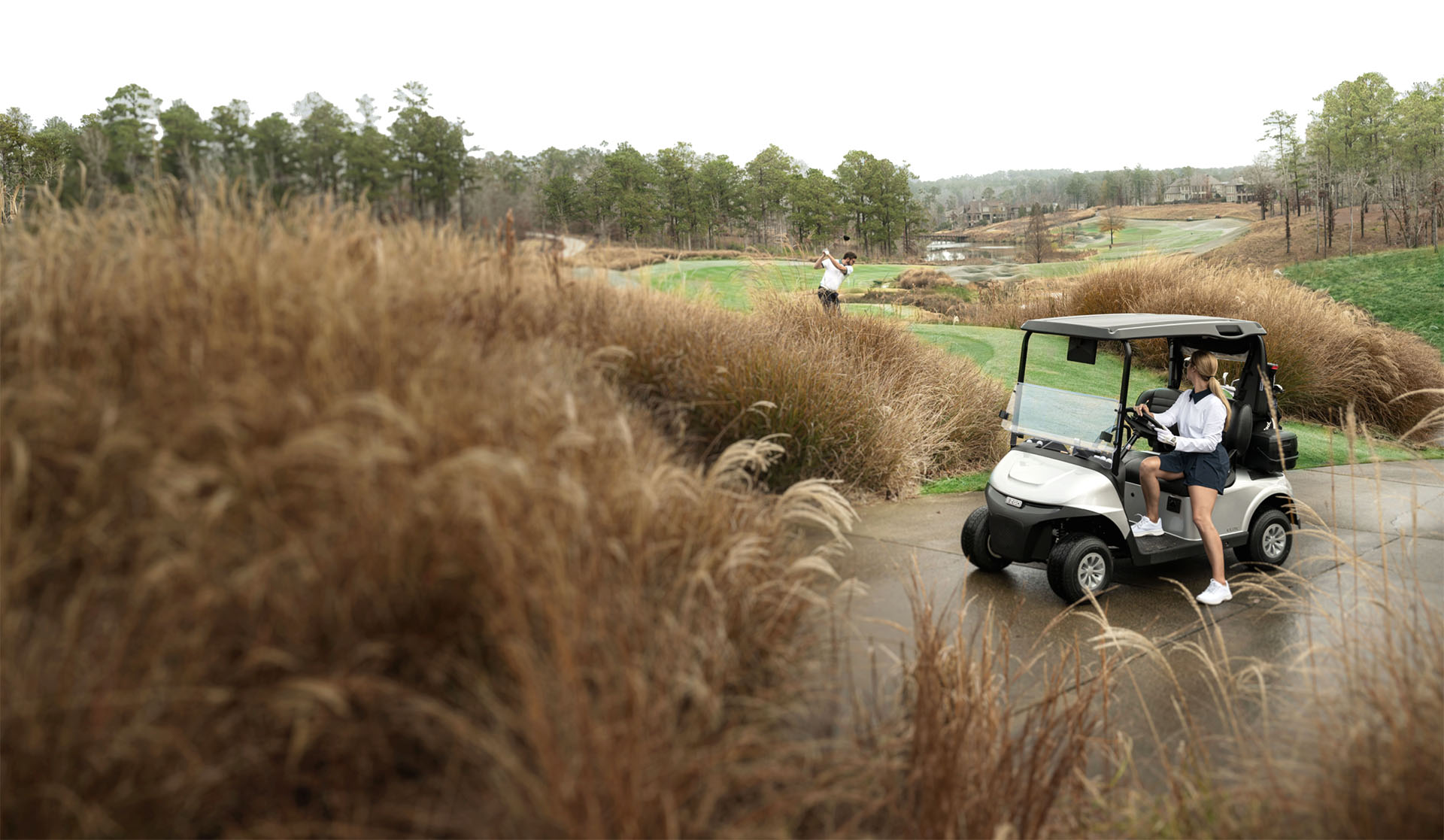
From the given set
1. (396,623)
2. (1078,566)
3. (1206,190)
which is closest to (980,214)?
(1206,190)

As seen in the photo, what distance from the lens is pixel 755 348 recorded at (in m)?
7.19

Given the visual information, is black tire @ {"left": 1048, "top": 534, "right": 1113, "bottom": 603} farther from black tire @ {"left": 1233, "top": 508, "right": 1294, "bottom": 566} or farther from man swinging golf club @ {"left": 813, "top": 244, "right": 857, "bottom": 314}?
man swinging golf club @ {"left": 813, "top": 244, "right": 857, "bottom": 314}

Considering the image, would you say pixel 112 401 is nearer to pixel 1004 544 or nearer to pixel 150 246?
pixel 150 246

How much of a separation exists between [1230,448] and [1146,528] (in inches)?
36.1

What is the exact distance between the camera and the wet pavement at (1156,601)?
4.15 meters

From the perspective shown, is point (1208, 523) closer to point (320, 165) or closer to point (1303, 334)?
point (320, 165)

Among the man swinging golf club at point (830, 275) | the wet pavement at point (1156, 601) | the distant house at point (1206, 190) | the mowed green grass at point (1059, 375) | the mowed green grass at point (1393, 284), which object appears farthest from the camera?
the distant house at point (1206, 190)

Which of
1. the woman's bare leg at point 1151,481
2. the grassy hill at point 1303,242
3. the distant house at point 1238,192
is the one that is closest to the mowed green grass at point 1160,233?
the grassy hill at point 1303,242

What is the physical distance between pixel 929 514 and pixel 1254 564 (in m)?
2.38

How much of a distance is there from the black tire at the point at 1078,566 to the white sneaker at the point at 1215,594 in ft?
1.90

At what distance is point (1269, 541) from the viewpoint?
6535mm

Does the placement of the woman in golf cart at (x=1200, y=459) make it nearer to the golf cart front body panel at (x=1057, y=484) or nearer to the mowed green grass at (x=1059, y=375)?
the golf cart front body panel at (x=1057, y=484)

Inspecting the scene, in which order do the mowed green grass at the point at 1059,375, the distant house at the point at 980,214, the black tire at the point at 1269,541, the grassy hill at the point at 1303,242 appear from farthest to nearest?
1. the distant house at the point at 980,214
2. the grassy hill at the point at 1303,242
3. the mowed green grass at the point at 1059,375
4. the black tire at the point at 1269,541

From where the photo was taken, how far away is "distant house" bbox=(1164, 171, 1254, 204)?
91875 mm
